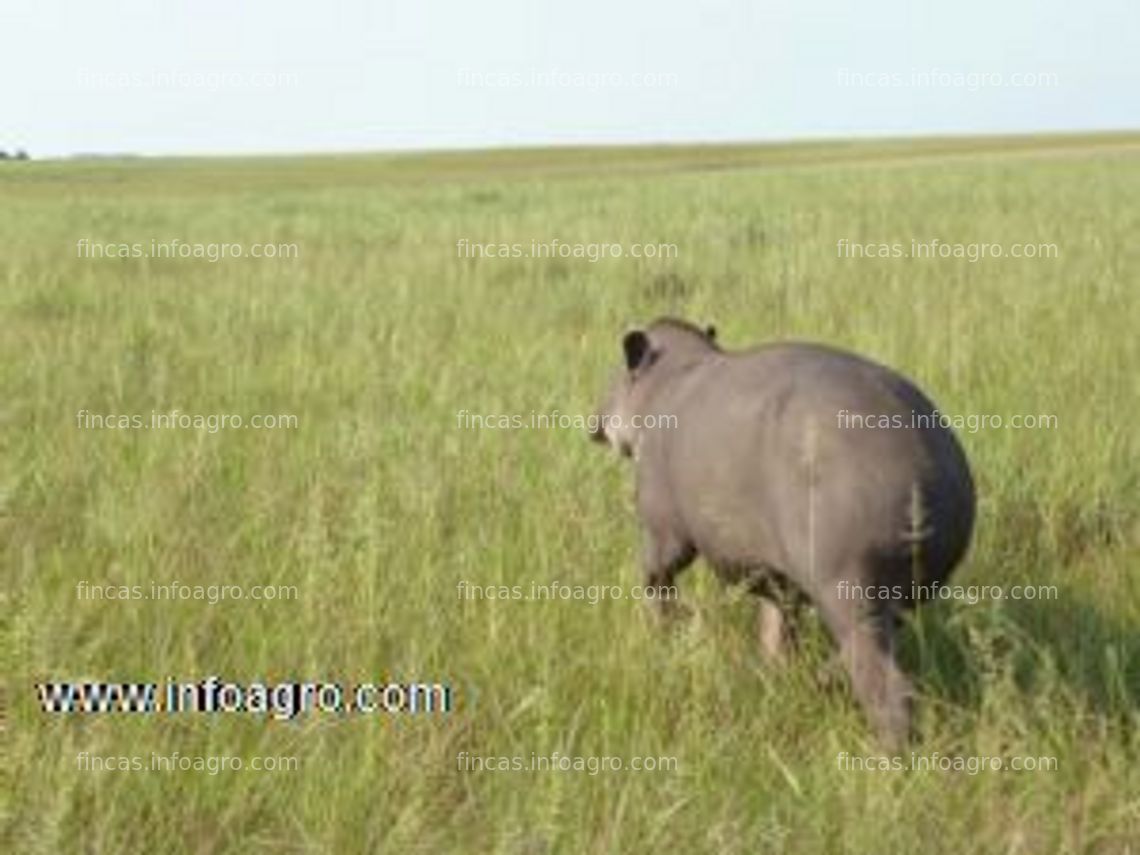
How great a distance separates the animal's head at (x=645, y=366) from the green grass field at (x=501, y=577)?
0.37m

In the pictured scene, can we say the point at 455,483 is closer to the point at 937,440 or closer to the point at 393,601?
the point at 393,601

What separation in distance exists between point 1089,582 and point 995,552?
34 centimetres

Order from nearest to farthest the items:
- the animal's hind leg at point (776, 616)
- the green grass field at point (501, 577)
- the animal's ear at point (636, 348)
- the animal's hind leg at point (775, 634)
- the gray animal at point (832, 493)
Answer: the green grass field at point (501, 577) < the gray animal at point (832, 493) < the animal's hind leg at point (776, 616) < the animal's hind leg at point (775, 634) < the animal's ear at point (636, 348)

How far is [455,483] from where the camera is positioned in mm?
4715

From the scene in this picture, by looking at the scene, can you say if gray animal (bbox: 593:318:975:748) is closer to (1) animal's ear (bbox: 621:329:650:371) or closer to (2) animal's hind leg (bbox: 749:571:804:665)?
(2) animal's hind leg (bbox: 749:571:804:665)

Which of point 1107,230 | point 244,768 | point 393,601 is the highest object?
point 1107,230

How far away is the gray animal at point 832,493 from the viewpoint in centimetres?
274

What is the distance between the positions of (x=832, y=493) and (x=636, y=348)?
1.27 meters

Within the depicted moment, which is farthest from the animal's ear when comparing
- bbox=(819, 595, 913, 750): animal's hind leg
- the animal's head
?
bbox=(819, 595, 913, 750): animal's hind leg

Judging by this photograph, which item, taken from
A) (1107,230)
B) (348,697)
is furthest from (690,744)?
(1107,230)

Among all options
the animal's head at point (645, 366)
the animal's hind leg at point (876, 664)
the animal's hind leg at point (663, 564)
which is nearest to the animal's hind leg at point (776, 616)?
the animal's hind leg at point (663, 564)

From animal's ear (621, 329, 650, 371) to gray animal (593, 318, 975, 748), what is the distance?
54 centimetres

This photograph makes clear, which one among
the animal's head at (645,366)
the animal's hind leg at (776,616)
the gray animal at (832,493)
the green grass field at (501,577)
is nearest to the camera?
the green grass field at (501,577)

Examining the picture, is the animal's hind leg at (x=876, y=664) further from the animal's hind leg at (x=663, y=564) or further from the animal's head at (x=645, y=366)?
the animal's head at (x=645, y=366)
